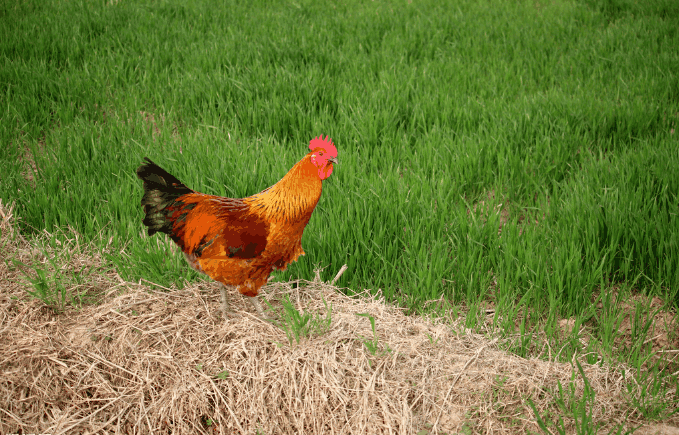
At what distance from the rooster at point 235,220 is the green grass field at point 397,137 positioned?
0.63 m

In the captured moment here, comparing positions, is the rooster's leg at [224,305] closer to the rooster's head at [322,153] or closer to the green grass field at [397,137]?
the green grass field at [397,137]

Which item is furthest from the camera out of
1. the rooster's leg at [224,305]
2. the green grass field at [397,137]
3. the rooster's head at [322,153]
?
the green grass field at [397,137]

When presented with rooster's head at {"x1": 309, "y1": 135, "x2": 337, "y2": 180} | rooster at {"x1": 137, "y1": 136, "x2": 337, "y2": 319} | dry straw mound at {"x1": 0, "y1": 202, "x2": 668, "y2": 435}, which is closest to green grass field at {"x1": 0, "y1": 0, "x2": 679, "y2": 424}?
dry straw mound at {"x1": 0, "y1": 202, "x2": 668, "y2": 435}

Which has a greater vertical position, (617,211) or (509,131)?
(509,131)

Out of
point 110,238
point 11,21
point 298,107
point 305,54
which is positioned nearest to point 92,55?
point 11,21

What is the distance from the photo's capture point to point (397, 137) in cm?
404

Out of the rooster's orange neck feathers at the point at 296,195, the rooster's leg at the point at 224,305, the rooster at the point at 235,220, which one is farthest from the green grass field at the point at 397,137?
the rooster's orange neck feathers at the point at 296,195

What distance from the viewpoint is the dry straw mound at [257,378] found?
206 centimetres

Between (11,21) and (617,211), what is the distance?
7.52 m

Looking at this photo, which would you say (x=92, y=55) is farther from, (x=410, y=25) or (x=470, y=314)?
(x=470, y=314)

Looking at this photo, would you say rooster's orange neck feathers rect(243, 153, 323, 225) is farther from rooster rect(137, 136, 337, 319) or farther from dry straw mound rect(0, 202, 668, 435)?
dry straw mound rect(0, 202, 668, 435)

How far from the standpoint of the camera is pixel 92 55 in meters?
5.45

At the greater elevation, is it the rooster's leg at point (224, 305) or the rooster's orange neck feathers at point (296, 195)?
the rooster's orange neck feathers at point (296, 195)

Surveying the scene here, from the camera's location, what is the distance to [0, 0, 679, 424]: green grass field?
2818 mm
